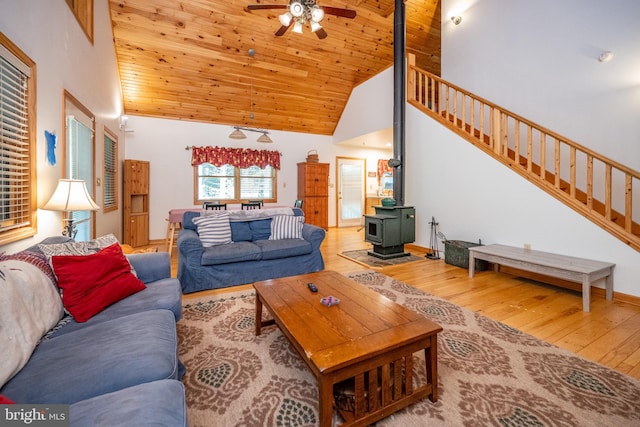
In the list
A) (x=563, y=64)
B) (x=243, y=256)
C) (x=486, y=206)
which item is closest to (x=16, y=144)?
(x=243, y=256)

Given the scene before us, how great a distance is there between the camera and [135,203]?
5.53 metres

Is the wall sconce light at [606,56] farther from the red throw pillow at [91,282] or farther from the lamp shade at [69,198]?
the lamp shade at [69,198]

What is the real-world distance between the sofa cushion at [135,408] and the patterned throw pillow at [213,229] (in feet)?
8.06

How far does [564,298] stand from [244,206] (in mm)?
5094

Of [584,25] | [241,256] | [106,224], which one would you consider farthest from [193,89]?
[584,25]

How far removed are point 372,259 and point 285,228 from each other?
4.92 feet

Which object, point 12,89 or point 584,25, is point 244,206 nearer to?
point 12,89

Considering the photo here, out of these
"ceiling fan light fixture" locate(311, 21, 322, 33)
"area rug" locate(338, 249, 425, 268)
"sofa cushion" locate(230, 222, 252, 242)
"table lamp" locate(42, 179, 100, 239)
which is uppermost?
"ceiling fan light fixture" locate(311, 21, 322, 33)

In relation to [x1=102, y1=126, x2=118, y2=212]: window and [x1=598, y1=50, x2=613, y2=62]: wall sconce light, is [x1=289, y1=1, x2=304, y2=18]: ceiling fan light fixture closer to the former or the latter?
[x1=102, y1=126, x2=118, y2=212]: window

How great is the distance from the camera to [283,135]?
23.6 feet

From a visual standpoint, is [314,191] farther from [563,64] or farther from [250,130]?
[563,64]

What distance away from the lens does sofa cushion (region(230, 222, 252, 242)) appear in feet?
12.0

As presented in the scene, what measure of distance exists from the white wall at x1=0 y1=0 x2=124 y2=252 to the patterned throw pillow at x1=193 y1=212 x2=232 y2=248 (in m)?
1.26

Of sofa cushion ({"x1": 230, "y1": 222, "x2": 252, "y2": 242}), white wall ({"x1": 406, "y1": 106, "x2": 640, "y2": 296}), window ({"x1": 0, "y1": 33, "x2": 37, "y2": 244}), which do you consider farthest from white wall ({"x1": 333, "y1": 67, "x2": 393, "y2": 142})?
window ({"x1": 0, "y1": 33, "x2": 37, "y2": 244})
